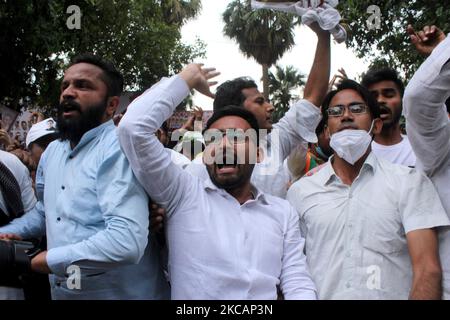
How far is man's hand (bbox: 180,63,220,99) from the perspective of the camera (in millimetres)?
2438

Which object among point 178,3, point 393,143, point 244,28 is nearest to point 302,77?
point 244,28

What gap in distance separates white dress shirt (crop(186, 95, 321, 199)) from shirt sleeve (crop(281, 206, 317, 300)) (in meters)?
0.56

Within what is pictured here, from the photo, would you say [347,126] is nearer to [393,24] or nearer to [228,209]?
[228,209]

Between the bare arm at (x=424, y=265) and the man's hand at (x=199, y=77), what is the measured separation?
1.02 meters

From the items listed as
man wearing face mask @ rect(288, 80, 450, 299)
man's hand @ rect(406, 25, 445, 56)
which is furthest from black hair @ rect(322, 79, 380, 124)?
man's hand @ rect(406, 25, 445, 56)

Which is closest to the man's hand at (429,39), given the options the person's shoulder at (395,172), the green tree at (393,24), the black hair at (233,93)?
the person's shoulder at (395,172)

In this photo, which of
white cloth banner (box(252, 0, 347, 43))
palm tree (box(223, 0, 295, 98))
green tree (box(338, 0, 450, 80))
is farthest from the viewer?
palm tree (box(223, 0, 295, 98))

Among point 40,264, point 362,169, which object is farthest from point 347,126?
point 40,264

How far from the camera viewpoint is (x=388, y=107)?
142 inches

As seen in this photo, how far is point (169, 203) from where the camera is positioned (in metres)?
2.41

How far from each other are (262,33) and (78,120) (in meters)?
31.2

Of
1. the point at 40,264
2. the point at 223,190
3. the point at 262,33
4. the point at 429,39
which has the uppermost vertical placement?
the point at 262,33

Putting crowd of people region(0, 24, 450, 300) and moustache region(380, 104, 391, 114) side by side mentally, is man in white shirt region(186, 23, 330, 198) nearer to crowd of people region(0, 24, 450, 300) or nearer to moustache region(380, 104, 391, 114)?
crowd of people region(0, 24, 450, 300)

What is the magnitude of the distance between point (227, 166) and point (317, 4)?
1047 millimetres
